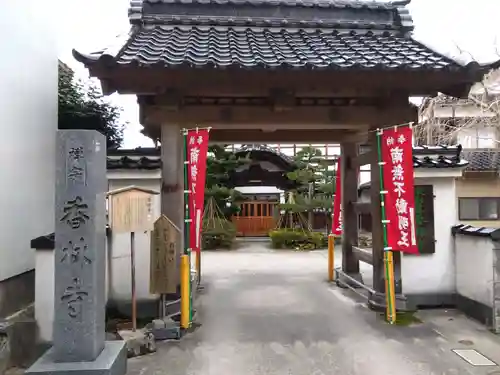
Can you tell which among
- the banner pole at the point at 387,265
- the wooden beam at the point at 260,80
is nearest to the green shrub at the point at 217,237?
the banner pole at the point at 387,265

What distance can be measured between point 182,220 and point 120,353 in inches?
98.2

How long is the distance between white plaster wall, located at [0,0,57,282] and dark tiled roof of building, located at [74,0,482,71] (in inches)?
74.1

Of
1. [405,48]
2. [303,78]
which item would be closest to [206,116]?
[303,78]

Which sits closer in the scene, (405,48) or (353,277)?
(405,48)

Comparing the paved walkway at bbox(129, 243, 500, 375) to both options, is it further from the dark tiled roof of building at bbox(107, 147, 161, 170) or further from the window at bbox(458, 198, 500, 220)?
the window at bbox(458, 198, 500, 220)

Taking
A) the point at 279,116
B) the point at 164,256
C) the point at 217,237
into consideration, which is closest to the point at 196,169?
the point at 164,256

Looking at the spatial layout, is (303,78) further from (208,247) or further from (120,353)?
(208,247)

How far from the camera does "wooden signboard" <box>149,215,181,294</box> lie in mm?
6266

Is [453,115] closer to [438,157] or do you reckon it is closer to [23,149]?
[438,157]

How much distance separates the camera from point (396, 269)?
23.5ft

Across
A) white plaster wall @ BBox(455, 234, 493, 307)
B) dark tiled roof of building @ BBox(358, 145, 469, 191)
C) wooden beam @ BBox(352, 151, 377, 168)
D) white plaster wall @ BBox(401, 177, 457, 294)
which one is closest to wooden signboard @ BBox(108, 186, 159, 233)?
wooden beam @ BBox(352, 151, 377, 168)

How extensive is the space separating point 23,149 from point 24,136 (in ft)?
0.76

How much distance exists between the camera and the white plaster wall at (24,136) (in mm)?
6289

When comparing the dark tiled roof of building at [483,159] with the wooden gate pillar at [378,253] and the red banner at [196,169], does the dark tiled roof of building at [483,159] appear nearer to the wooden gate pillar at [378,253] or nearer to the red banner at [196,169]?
the wooden gate pillar at [378,253]
